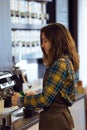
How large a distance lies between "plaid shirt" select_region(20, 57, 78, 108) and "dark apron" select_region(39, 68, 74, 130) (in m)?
0.06

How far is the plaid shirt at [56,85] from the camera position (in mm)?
1852

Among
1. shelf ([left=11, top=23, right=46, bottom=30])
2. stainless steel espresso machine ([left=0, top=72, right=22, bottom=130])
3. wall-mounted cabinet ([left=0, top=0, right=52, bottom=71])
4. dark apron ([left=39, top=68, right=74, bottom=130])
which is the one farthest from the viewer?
shelf ([left=11, top=23, right=46, bottom=30])

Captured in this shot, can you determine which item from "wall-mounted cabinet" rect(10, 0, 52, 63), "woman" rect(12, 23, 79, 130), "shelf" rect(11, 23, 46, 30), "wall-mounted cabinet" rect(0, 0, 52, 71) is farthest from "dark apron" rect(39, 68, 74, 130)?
"shelf" rect(11, 23, 46, 30)

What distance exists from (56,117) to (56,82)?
0.87 feet

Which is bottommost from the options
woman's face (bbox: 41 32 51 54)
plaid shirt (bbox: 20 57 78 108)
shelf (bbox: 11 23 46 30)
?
plaid shirt (bbox: 20 57 78 108)

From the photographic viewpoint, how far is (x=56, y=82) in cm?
185

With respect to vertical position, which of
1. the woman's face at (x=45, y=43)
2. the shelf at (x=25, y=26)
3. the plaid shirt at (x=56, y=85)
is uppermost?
the woman's face at (x=45, y=43)

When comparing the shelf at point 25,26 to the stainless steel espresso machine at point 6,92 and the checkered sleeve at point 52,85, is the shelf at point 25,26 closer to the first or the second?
the stainless steel espresso machine at point 6,92

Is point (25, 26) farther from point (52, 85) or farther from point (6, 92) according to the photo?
point (52, 85)

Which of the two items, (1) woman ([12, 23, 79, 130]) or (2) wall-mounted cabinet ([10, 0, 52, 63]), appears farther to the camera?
(2) wall-mounted cabinet ([10, 0, 52, 63])

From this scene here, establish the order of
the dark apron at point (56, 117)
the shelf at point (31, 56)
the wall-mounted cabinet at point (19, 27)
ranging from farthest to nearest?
1. the shelf at point (31, 56)
2. the wall-mounted cabinet at point (19, 27)
3. the dark apron at point (56, 117)

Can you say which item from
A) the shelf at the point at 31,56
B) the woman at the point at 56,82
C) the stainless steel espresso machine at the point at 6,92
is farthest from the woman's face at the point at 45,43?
the shelf at the point at 31,56

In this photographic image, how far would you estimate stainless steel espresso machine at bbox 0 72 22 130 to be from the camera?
2059mm

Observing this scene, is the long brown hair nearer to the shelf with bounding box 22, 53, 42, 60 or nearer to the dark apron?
the dark apron
